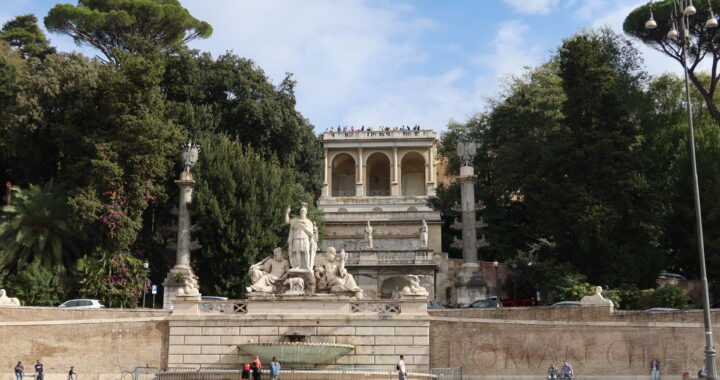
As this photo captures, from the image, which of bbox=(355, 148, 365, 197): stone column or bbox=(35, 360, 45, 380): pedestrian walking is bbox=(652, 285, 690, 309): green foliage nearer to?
bbox=(35, 360, 45, 380): pedestrian walking

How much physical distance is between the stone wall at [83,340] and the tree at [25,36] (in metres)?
24.9

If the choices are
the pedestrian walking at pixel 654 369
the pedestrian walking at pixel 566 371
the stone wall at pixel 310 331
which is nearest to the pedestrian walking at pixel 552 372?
the pedestrian walking at pixel 566 371

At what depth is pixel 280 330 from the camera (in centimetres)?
2794

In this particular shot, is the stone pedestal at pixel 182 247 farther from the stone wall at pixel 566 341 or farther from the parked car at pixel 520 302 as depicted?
the parked car at pixel 520 302

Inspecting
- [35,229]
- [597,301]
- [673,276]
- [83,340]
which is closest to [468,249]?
[673,276]

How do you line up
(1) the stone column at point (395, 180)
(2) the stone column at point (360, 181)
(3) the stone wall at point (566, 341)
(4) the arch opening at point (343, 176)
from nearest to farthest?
(3) the stone wall at point (566, 341), (1) the stone column at point (395, 180), (2) the stone column at point (360, 181), (4) the arch opening at point (343, 176)

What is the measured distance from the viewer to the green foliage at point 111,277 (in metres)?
33.7

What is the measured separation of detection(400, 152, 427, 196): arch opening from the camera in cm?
6575

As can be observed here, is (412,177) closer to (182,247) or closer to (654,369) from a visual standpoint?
(182,247)

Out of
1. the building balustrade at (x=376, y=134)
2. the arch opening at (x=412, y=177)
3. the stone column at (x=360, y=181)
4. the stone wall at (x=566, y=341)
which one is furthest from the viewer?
the arch opening at (x=412, y=177)

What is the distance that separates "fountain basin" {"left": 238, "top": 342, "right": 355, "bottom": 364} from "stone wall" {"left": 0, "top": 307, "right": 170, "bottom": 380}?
154 inches

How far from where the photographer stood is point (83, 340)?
28078 mm

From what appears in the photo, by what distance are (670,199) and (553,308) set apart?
44.9 ft

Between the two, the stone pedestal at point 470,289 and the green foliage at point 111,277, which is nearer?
the green foliage at point 111,277
